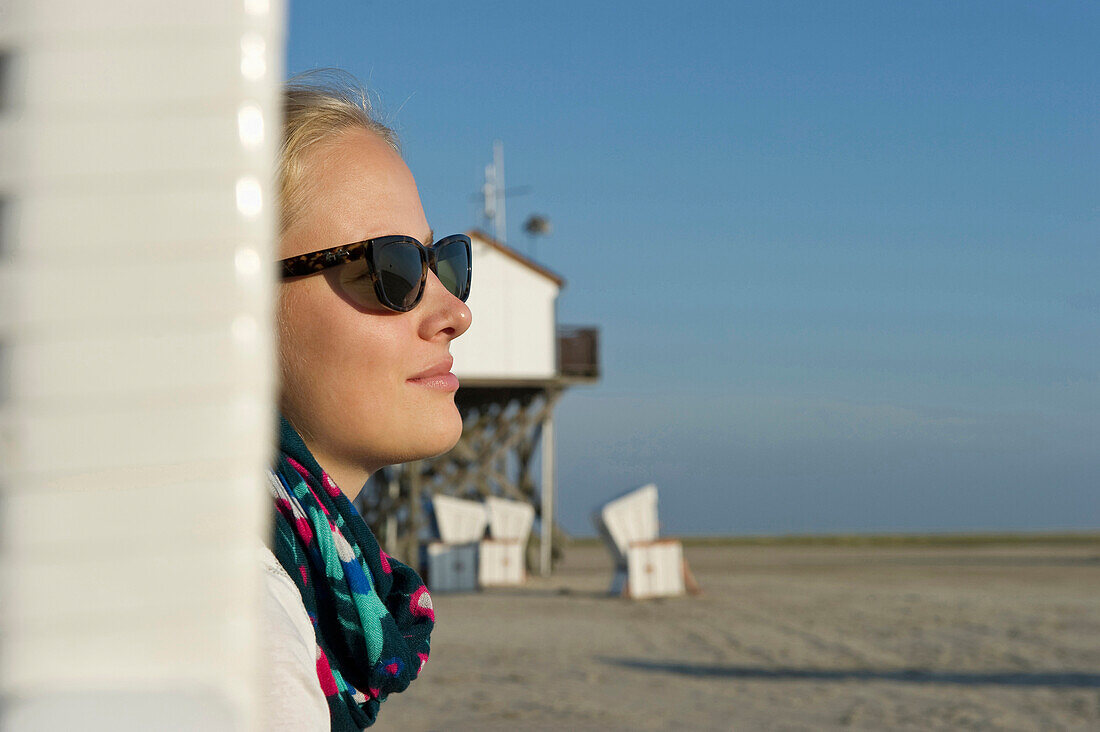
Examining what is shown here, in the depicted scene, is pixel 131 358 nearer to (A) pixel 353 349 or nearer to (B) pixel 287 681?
(B) pixel 287 681

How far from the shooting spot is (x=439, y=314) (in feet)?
4.82

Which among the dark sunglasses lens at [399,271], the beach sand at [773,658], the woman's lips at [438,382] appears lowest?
the beach sand at [773,658]

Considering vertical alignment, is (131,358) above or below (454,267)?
below

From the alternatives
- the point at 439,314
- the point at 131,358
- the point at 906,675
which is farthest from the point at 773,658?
the point at 131,358

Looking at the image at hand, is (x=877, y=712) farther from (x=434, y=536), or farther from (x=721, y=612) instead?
(x=434, y=536)

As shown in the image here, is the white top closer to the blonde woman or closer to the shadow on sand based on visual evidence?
the blonde woman

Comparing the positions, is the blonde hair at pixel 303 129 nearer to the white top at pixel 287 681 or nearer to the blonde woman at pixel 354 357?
the blonde woman at pixel 354 357

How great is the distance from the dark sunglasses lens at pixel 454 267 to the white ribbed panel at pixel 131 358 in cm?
114

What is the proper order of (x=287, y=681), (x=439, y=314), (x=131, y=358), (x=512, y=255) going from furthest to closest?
(x=512, y=255), (x=439, y=314), (x=287, y=681), (x=131, y=358)

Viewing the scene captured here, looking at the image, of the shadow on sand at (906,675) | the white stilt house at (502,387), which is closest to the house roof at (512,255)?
the white stilt house at (502,387)

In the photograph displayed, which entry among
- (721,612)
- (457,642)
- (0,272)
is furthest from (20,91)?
(721,612)

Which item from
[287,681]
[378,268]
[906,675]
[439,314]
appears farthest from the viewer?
[906,675]

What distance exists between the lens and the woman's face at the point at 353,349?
1.37 m

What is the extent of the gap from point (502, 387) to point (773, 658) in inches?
519
